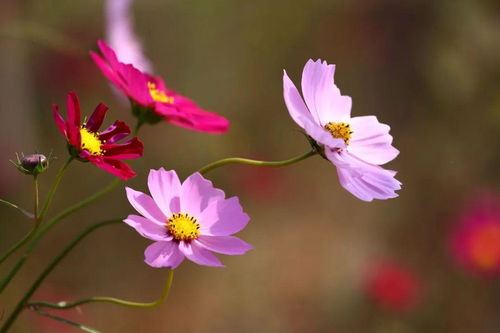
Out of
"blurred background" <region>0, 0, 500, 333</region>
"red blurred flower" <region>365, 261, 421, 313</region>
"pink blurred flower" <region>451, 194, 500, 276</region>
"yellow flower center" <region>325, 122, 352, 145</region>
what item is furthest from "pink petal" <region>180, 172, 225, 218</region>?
"red blurred flower" <region>365, 261, 421, 313</region>

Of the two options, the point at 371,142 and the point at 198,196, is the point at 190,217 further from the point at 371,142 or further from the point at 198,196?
the point at 371,142

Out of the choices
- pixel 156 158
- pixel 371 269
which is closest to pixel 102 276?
pixel 156 158

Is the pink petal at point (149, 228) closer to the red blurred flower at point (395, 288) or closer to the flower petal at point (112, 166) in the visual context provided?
the flower petal at point (112, 166)

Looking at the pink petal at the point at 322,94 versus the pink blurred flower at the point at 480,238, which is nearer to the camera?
the pink petal at the point at 322,94

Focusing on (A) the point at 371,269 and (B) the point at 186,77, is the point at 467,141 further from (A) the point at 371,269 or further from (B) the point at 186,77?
(B) the point at 186,77

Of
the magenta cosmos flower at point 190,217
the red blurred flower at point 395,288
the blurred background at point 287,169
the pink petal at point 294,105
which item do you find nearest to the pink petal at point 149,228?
the magenta cosmos flower at point 190,217

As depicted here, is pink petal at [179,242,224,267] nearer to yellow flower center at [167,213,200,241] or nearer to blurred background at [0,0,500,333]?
yellow flower center at [167,213,200,241]

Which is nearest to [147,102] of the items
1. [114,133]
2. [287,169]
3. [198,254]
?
[114,133]
